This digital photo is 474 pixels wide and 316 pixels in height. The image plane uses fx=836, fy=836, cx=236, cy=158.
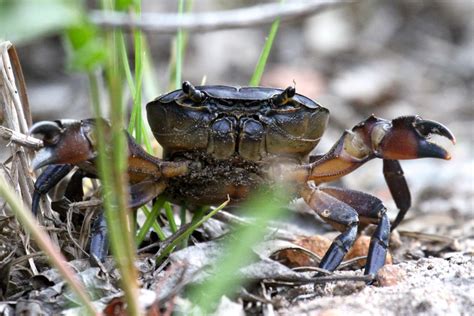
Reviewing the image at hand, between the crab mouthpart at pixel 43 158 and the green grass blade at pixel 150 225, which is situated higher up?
the crab mouthpart at pixel 43 158

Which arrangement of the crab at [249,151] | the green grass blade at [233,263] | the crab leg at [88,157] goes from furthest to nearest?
1. the crab at [249,151]
2. the crab leg at [88,157]
3. the green grass blade at [233,263]

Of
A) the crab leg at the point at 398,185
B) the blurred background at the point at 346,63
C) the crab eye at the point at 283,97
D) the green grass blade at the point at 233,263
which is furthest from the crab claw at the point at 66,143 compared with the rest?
the blurred background at the point at 346,63

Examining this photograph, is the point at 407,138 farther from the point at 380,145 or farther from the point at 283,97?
the point at 283,97

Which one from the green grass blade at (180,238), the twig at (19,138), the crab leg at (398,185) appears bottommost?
the crab leg at (398,185)

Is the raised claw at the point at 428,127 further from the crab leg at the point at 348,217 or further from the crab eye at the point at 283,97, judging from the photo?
the crab eye at the point at 283,97

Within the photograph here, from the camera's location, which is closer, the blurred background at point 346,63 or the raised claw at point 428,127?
the raised claw at point 428,127
